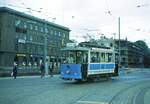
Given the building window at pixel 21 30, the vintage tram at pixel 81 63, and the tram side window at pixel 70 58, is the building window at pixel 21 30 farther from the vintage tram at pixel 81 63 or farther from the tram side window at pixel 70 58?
the tram side window at pixel 70 58

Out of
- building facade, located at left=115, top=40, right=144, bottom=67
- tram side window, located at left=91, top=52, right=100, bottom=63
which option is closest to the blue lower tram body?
tram side window, located at left=91, top=52, right=100, bottom=63

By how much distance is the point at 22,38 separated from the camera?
8188 cm

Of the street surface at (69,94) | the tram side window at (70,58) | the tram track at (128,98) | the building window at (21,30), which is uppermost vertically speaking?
the building window at (21,30)

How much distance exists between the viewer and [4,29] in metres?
75.8

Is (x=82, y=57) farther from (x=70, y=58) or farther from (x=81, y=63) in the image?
(x=70, y=58)

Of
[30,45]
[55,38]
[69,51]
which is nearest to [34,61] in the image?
[30,45]

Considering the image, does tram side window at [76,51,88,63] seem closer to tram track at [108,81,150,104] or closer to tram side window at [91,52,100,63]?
tram side window at [91,52,100,63]

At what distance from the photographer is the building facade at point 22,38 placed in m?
75.5

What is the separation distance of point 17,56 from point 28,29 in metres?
8.97

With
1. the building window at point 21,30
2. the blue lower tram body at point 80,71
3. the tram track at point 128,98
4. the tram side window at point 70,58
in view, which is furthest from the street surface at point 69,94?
the building window at point 21,30

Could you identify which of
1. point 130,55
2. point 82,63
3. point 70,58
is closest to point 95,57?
point 82,63

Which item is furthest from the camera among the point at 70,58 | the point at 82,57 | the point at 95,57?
the point at 95,57

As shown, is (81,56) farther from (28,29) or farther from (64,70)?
(28,29)

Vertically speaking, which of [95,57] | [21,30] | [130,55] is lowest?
[95,57]
